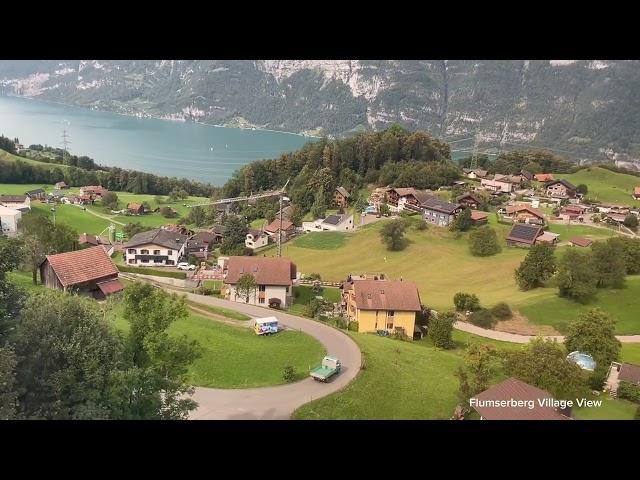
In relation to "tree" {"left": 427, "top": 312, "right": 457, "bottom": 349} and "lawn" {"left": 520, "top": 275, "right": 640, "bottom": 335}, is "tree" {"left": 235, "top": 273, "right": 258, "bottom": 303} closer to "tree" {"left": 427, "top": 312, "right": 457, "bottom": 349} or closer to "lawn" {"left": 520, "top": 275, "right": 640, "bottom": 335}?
"tree" {"left": 427, "top": 312, "right": 457, "bottom": 349}

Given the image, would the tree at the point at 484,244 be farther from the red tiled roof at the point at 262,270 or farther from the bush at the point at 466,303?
the red tiled roof at the point at 262,270

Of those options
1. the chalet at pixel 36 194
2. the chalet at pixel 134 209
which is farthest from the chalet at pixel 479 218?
the chalet at pixel 36 194

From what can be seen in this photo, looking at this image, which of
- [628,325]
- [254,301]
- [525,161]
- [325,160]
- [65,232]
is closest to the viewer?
[628,325]

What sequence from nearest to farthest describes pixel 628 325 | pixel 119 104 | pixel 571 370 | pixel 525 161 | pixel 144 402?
pixel 144 402
pixel 571 370
pixel 628 325
pixel 525 161
pixel 119 104

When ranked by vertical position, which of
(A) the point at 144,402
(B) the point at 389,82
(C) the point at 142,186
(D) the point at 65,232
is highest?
(B) the point at 389,82

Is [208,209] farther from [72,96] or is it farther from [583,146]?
[72,96]

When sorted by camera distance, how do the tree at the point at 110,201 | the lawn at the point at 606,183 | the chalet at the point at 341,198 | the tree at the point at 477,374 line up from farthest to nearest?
the tree at the point at 110,201 < the lawn at the point at 606,183 < the chalet at the point at 341,198 < the tree at the point at 477,374

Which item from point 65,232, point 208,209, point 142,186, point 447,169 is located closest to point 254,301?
point 65,232
